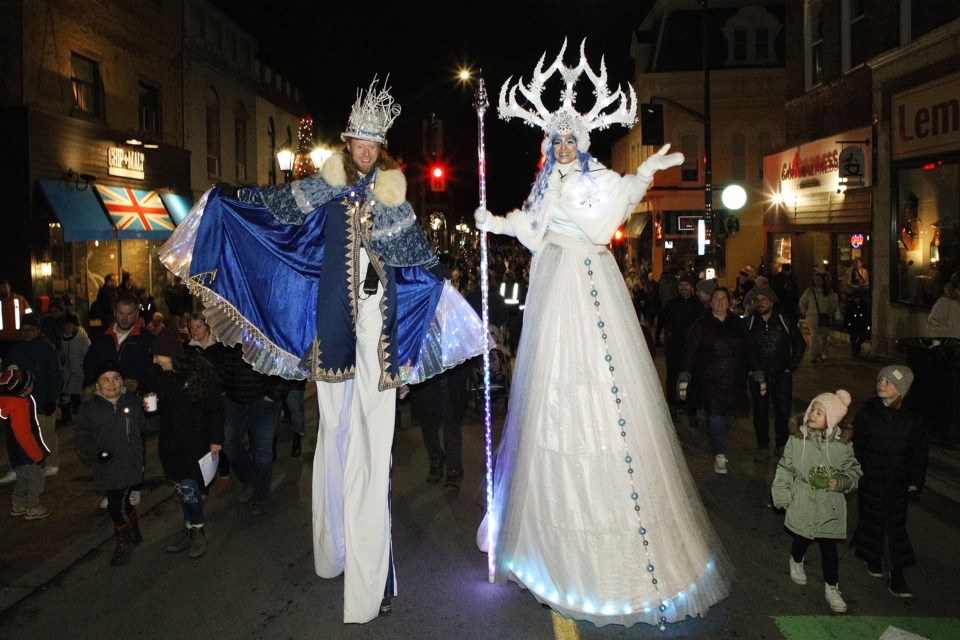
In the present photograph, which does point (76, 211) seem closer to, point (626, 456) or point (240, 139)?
point (240, 139)

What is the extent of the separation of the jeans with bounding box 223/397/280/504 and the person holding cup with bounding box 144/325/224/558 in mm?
900

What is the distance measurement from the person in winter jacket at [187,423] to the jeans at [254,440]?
90 centimetres

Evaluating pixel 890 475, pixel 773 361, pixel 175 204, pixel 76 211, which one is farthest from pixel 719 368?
pixel 175 204

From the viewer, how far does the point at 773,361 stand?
9344mm

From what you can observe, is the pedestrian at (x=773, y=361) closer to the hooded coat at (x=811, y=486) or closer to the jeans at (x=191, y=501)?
the hooded coat at (x=811, y=486)

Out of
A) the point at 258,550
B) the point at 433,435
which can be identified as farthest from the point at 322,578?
the point at 433,435

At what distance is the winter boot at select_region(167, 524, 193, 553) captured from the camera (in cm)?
644

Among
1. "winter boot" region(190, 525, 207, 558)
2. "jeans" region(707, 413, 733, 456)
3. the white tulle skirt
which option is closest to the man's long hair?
the white tulle skirt

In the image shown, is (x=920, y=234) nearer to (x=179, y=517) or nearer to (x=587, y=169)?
(x=587, y=169)

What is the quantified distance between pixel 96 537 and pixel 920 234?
554 inches

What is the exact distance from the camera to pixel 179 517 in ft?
24.6

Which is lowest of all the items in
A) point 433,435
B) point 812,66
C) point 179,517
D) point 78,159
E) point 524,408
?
point 179,517

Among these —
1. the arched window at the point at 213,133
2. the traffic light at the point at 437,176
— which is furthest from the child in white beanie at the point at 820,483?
the arched window at the point at 213,133

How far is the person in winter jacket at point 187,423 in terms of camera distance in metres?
6.41
